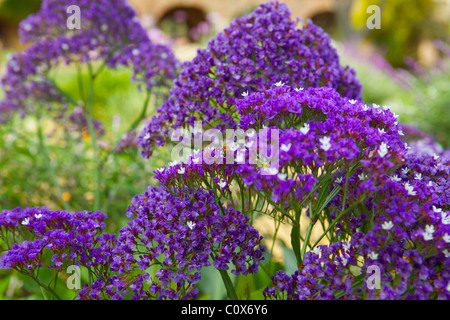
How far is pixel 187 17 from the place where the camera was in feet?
93.8

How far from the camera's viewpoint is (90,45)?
3092 mm

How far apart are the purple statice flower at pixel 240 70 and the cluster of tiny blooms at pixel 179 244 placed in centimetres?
62

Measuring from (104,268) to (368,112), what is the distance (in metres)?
1.18

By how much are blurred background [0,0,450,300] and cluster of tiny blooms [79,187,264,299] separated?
76 cm

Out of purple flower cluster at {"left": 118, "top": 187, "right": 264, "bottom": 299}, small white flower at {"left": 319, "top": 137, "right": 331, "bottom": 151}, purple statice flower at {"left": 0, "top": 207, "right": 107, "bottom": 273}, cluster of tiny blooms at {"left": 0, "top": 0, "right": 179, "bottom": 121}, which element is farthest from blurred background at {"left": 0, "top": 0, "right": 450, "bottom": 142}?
small white flower at {"left": 319, "top": 137, "right": 331, "bottom": 151}

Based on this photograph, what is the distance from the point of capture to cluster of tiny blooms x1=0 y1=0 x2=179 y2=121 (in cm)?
295

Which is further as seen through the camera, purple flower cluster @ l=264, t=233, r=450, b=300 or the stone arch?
the stone arch

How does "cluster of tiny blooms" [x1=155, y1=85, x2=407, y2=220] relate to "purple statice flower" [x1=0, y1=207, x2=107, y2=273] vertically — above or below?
above

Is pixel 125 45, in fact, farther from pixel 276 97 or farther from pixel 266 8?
pixel 276 97

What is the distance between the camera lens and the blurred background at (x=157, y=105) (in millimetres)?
4012

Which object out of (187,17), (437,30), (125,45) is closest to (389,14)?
(437,30)

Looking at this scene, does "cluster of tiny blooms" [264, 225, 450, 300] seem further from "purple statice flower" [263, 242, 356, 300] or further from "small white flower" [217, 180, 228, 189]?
"small white flower" [217, 180, 228, 189]

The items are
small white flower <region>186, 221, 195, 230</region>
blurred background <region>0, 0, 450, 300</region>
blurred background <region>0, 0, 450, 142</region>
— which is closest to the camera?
small white flower <region>186, 221, 195, 230</region>

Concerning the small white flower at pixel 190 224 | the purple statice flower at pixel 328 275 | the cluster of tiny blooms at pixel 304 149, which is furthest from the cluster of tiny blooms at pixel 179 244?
the purple statice flower at pixel 328 275
